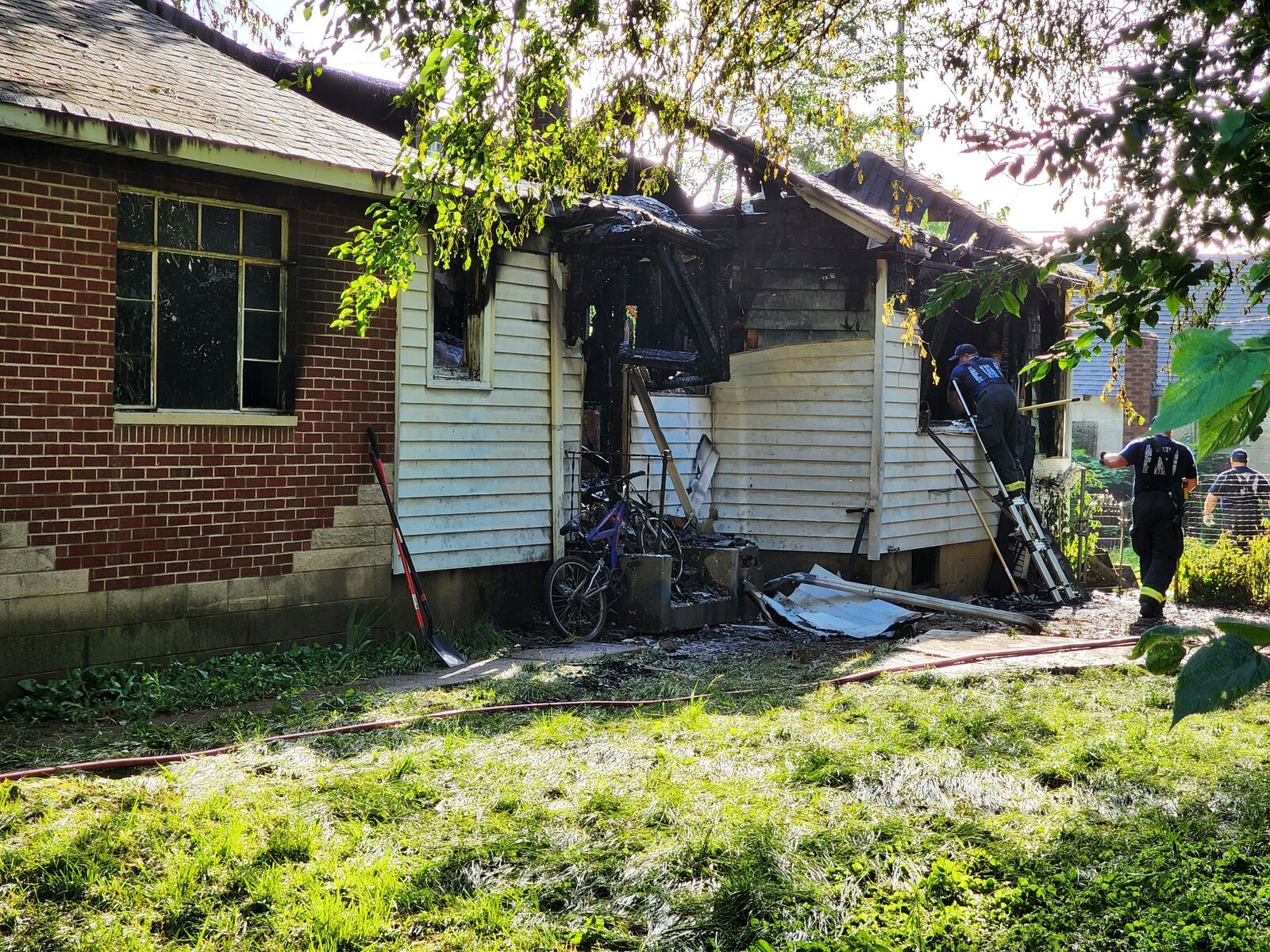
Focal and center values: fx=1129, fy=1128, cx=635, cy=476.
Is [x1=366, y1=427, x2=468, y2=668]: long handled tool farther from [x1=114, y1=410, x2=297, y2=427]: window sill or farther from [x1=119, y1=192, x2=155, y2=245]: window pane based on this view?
[x1=119, y1=192, x2=155, y2=245]: window pane

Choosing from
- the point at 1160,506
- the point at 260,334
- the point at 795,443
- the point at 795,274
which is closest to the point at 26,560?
the point at 260,334

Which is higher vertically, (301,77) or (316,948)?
(301,77)

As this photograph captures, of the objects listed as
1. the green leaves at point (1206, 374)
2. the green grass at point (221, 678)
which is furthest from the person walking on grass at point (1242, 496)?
the green leaves at point (1206, 374)

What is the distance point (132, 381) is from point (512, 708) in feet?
11.5

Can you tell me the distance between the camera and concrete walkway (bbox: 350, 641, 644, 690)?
318 inches

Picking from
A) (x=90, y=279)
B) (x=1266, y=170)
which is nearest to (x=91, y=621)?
(x=90, y=279)

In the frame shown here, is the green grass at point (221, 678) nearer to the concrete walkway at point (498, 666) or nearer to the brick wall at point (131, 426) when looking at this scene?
the concrete walkway at point (498, 666)

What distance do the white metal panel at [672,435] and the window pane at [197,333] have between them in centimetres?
465

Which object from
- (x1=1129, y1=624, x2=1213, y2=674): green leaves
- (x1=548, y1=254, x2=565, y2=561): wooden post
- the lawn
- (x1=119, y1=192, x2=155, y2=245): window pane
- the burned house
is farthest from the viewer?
the burned house

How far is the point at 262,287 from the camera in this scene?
858cm

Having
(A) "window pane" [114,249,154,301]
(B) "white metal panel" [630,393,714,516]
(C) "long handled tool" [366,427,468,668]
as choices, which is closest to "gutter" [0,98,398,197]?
(A) "window pane" [114,249,154,301]

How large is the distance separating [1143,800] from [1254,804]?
0.46 meters

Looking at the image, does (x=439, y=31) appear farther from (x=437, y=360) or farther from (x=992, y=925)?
(x=992, y=925)

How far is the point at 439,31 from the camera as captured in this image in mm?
6203
